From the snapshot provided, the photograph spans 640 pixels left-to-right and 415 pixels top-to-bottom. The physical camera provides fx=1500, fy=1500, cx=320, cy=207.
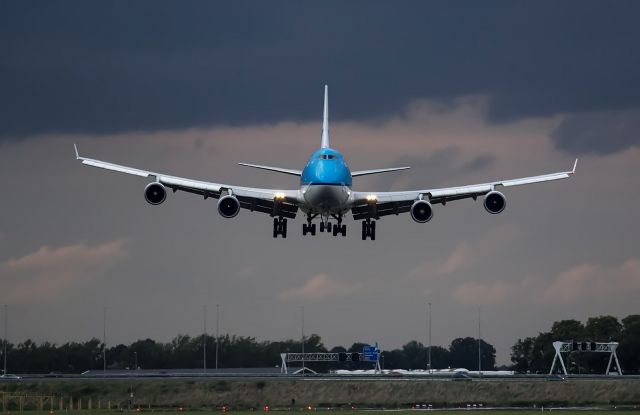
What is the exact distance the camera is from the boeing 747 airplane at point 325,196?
4496 inches

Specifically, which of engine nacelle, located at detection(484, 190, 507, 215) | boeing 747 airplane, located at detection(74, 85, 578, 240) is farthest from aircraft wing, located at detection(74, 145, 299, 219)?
engine nacelle, located at detection(484, 190, 507, 215)

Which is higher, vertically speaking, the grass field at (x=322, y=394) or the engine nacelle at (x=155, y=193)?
the engine nacelle at (x=155, y=193)

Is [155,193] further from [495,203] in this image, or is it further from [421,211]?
[495,203]

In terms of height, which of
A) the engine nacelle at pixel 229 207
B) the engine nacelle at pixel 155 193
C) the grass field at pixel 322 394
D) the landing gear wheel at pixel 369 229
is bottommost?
the grass field at pixel 322 394

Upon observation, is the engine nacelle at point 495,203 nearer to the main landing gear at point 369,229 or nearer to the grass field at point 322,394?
the main landing gear at point 369,229

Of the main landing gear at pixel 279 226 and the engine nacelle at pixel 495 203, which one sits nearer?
the engine nacelle at pixel 495 203

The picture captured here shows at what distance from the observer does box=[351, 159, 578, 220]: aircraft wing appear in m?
119

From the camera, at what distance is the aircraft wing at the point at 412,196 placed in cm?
11919

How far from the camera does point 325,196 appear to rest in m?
114

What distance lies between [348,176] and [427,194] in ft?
27.2

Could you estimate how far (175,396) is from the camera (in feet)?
425

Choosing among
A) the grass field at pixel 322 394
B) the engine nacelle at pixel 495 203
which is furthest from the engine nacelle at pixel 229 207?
the engine nacelle at pixel 495 203

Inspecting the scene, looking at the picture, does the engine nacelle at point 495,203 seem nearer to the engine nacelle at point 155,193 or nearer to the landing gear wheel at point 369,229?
the landing gear wheel at point 369,229

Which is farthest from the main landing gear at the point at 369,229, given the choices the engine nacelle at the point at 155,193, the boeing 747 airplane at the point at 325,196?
the engine nacelle at the point at 155,193
